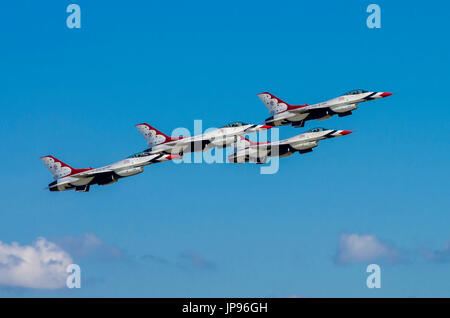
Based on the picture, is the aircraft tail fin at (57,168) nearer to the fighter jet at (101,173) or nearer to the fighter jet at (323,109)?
the fighter jet at (101,173)

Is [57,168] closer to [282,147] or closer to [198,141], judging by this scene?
[198,141]

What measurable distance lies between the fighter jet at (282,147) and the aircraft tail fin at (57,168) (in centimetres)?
2481

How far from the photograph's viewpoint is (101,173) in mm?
192750

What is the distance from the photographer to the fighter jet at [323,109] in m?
197

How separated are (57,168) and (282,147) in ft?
116

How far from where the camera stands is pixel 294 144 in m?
195

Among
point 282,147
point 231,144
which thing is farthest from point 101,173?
point 282,147
